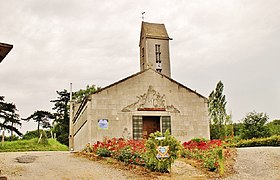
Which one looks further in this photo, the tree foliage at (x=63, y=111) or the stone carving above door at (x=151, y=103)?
the tree foliage at (x=63, y=111)

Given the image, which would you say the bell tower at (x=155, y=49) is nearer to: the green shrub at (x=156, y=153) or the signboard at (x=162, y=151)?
the green shrub at (x=156, y=153)

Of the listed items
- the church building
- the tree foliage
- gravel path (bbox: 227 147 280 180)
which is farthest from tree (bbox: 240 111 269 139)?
the tree foliage

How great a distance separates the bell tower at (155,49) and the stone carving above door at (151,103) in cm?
668

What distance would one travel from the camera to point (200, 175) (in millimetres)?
13836

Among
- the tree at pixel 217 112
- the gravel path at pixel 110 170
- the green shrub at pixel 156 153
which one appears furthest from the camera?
the tree at pixel 217 112

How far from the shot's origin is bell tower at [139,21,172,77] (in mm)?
29139

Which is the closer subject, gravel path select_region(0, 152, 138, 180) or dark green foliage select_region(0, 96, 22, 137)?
gravel path select_region(0, 152, 138, 180)

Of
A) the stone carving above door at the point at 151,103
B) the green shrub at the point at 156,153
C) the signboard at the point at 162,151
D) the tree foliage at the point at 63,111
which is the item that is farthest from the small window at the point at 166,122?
the tree foliage at the point at 63,111

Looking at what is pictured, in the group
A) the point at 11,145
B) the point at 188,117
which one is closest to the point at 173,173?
the point at 188,117

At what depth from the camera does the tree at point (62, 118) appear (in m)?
47.4

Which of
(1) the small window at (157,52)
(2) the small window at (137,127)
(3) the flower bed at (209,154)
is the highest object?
(1) the small window at (157,52)

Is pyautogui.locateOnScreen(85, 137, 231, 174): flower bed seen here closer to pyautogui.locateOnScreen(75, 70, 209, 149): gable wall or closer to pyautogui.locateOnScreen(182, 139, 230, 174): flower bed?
pyautogui.locateOnScreen(182, 139, 230, 174): flower bed

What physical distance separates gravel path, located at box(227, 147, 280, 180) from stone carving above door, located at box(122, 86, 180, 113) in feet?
18.9

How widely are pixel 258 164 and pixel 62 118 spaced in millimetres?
39453
